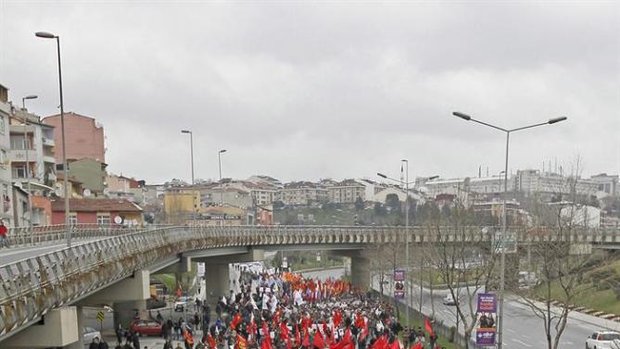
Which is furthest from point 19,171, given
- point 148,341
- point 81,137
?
point 148,341

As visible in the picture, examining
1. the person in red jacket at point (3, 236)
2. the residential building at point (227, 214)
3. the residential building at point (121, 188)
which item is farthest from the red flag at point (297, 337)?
the residential building at point (121, 188)

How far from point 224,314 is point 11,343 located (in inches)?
934

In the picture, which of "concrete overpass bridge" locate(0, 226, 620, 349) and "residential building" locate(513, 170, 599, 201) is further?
"residential building" locate(513, 170, 599, 201)

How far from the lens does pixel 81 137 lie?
84.1m

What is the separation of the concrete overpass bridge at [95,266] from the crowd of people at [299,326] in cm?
316

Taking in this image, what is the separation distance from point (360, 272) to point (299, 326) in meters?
35.1

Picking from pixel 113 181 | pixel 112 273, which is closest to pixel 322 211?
pixel 113 181

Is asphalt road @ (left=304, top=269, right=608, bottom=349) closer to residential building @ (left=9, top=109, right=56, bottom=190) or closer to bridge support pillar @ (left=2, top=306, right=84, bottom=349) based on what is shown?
bridge support pillar @ (left=2, top=306, right=84, bottom=349)

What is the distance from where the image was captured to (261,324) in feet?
92.8

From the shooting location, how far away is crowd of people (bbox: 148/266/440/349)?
23656 mm

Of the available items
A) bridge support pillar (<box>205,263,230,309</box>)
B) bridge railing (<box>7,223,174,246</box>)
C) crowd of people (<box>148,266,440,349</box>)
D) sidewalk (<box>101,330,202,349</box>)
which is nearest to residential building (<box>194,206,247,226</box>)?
bridge support pillar (<box>205,263,230,309</box>)

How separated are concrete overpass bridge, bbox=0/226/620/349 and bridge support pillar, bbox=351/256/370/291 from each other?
7739mm

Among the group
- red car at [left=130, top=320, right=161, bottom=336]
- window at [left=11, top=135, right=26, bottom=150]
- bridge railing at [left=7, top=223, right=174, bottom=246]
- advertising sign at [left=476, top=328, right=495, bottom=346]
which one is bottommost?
red car at [left=130, top=320, right=161, bottom=336]

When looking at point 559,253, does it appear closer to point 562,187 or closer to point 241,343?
point 562,187
